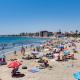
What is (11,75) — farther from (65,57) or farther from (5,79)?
(65,57)

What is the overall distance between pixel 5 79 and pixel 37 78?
2211 millimetres

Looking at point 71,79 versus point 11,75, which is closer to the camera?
point 71,79

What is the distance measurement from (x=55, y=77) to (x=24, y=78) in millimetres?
2213

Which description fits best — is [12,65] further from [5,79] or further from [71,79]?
[71,79]

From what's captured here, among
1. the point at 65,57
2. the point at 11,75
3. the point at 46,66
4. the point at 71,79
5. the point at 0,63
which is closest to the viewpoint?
the point at 71,79

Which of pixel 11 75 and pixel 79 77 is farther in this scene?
pixel 11 75

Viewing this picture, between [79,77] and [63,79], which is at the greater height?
[79,77]

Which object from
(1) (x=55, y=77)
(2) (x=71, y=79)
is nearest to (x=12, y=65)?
(1) (x=55, y=77)

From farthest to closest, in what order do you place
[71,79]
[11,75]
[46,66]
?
[46,66]
[11,75]
[71,79]

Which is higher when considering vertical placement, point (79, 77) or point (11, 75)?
point (79, 77)

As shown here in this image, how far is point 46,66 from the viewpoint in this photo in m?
18.8

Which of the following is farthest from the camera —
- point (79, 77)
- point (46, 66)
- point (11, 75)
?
point (46, 66)

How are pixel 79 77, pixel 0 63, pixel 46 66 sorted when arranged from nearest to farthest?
pixel 79 77 < pixel 46 66 < pixel 0 63

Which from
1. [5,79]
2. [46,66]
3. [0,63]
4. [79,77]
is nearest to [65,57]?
[46,66]
